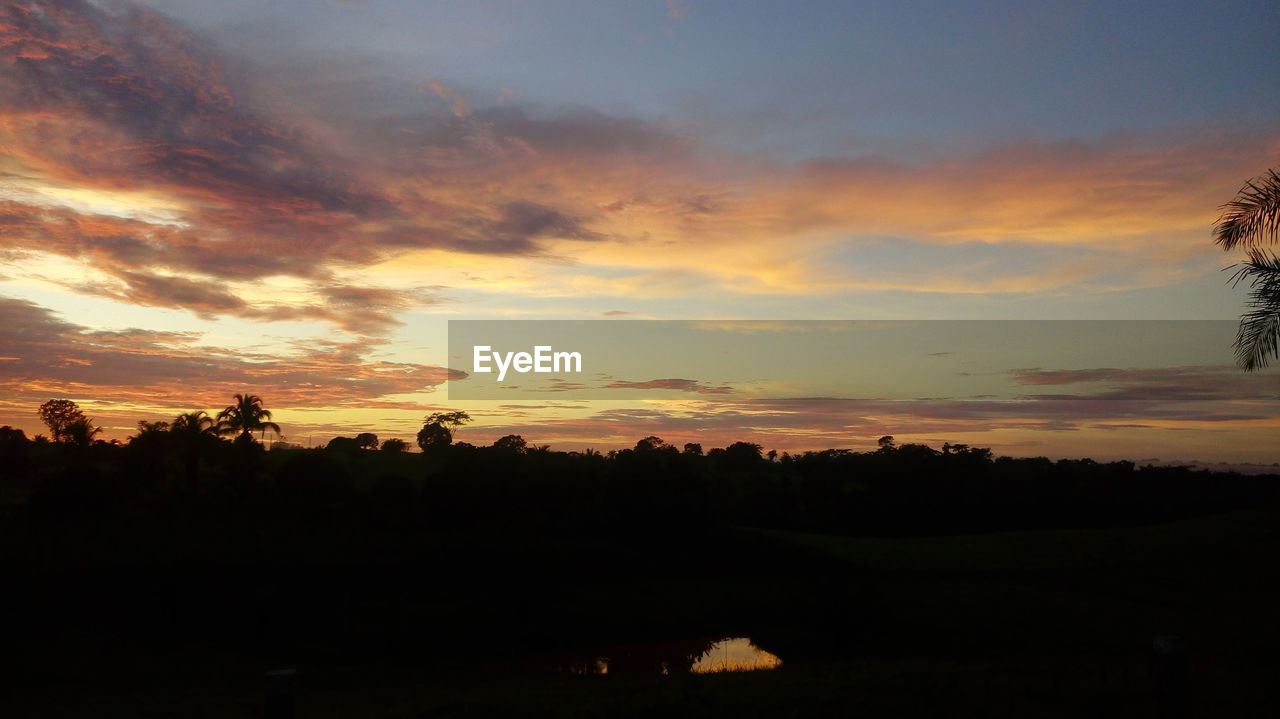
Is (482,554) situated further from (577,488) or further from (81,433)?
(81,433)

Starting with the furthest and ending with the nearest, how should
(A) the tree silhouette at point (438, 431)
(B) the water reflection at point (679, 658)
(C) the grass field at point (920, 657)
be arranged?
(A) the tree silhouette at point (438, 431) < (B) the water reflection at point (679, 658) < (C) the grass field at point (920, 657)

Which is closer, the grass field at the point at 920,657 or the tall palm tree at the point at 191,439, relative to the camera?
the grass field at the point at 920,657

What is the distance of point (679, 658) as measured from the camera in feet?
106

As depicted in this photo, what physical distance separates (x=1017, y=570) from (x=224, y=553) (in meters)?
45.1

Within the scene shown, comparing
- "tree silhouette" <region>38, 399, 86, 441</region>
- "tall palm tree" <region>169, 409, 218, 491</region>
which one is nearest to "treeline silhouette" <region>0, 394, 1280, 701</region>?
"tall palm tree" <region>169, 409, 218, 491</region>

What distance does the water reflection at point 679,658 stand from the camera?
30.1m

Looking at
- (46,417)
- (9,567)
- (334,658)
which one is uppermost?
(46,417)

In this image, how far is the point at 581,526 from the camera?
56.6 m

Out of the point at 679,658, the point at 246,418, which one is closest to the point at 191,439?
the point at 246,418

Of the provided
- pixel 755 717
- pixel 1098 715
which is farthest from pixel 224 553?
pixel 1098 715

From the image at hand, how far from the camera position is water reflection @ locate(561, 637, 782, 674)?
3014cm

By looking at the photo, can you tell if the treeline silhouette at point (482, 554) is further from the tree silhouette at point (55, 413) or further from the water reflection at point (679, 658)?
the tree silhouette at point (55, 413)

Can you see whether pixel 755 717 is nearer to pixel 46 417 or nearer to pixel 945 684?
pixel 945 684

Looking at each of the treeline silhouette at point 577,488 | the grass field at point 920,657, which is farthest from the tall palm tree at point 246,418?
the grass field at point 920,657
